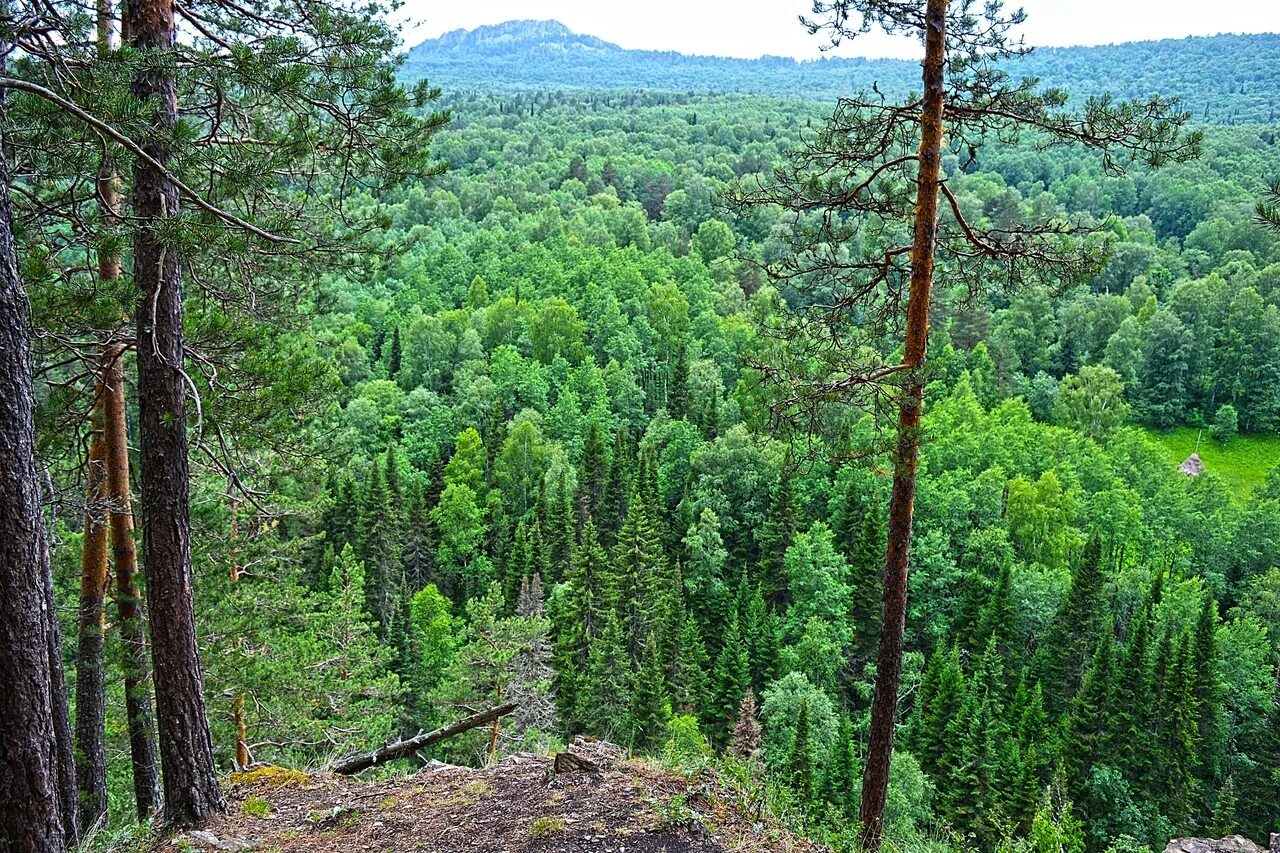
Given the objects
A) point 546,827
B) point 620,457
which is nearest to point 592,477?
point 620,457

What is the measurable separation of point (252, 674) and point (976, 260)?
10.4 meters

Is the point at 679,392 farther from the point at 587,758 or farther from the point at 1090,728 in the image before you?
the point at 587,758

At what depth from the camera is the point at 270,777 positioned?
8.00m

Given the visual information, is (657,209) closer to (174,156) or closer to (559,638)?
(559,638)

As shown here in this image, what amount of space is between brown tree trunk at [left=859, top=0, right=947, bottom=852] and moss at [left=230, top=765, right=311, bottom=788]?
16.9 feet

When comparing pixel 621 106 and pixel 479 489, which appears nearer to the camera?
pixel 479 489

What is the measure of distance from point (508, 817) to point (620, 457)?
36.2 meters

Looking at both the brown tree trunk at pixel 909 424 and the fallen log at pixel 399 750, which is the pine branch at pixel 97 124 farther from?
the fallen log at pixel 399 750

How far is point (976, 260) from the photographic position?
7.71m

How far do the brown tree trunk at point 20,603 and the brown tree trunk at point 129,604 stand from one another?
4205mm

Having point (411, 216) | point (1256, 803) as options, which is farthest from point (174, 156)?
point (411, 216)

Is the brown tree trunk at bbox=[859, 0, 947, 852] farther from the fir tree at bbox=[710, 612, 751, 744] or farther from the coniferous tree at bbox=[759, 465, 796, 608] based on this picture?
the coniferous tree at bbox=[759, 465, 796, 608]

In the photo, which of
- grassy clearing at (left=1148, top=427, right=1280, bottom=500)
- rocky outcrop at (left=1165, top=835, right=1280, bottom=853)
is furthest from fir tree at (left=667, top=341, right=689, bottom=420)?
rocky outcrop at (left=1165, top=835, right=1280, bottom=853)

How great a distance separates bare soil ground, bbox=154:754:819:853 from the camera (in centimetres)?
600
